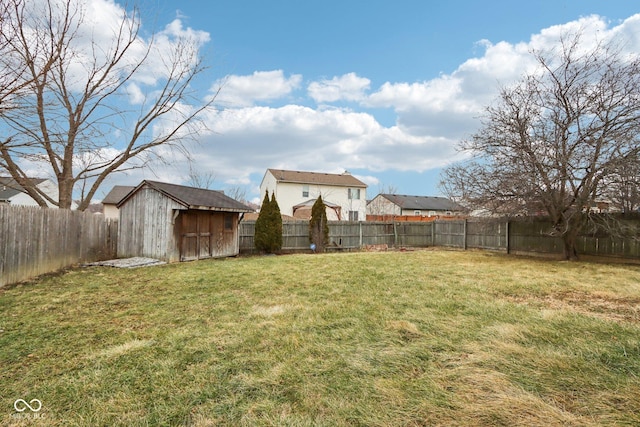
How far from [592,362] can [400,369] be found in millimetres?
1553

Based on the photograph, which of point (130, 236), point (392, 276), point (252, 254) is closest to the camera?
point (392, 276)

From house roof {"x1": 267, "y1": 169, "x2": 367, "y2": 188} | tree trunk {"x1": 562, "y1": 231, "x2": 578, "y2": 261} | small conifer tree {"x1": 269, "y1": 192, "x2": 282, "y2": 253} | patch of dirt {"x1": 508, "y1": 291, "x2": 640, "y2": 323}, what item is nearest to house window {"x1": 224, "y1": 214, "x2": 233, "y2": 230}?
small conifer tree {"x1": 269, "y1": 192, "x2": 282, "y2": 253}

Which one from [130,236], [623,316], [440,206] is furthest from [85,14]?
[440,206]

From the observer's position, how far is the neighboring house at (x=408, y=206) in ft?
118

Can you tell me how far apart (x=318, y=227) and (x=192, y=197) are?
5.64m

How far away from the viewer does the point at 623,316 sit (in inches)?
170

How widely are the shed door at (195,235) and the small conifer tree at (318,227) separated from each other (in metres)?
4.64

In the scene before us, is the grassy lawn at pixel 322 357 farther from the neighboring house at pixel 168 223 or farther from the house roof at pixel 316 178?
the house roof at pixel 316 178

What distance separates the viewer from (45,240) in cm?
786

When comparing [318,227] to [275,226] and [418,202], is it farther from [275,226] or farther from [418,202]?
[418,202]

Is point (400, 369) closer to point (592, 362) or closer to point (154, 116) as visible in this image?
point (592, 362)

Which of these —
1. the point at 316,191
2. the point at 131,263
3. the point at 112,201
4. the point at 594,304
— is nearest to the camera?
the point at 594,304

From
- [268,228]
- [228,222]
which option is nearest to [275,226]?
[268,228]

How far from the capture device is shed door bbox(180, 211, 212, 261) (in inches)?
435
